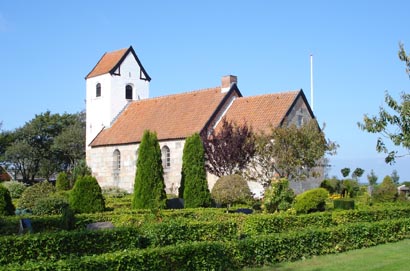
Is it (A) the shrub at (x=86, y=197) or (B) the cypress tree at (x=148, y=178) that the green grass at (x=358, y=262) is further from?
(A) the shrub at (x=86, y=197)

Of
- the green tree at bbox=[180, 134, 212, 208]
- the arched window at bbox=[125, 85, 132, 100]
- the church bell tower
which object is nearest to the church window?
the church bell tower

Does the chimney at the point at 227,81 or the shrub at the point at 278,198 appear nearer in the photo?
the shrub at the point at 278,198

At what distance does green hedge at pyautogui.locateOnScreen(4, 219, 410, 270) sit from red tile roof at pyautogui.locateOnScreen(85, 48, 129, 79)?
29.9 meters

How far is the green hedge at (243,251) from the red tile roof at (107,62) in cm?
2989

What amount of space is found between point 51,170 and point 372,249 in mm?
48346

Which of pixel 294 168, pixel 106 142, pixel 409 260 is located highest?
pixel 106 142

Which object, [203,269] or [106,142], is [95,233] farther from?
[106,142]

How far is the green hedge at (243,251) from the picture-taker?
346 inches

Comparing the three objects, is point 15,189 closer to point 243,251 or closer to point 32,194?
point 32,194

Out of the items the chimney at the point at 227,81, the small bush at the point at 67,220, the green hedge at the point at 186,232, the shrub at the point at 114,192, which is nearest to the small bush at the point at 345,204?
the green hedge at the point at 186,232

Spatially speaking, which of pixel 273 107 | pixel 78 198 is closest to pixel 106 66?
pixel 273 107

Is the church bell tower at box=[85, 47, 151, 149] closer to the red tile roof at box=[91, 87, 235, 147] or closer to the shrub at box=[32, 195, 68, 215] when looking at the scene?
the red tile roof at box=[91, 87, 235, 147]

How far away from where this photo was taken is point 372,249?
1388cm

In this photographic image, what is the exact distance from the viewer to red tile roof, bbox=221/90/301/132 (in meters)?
31.7
